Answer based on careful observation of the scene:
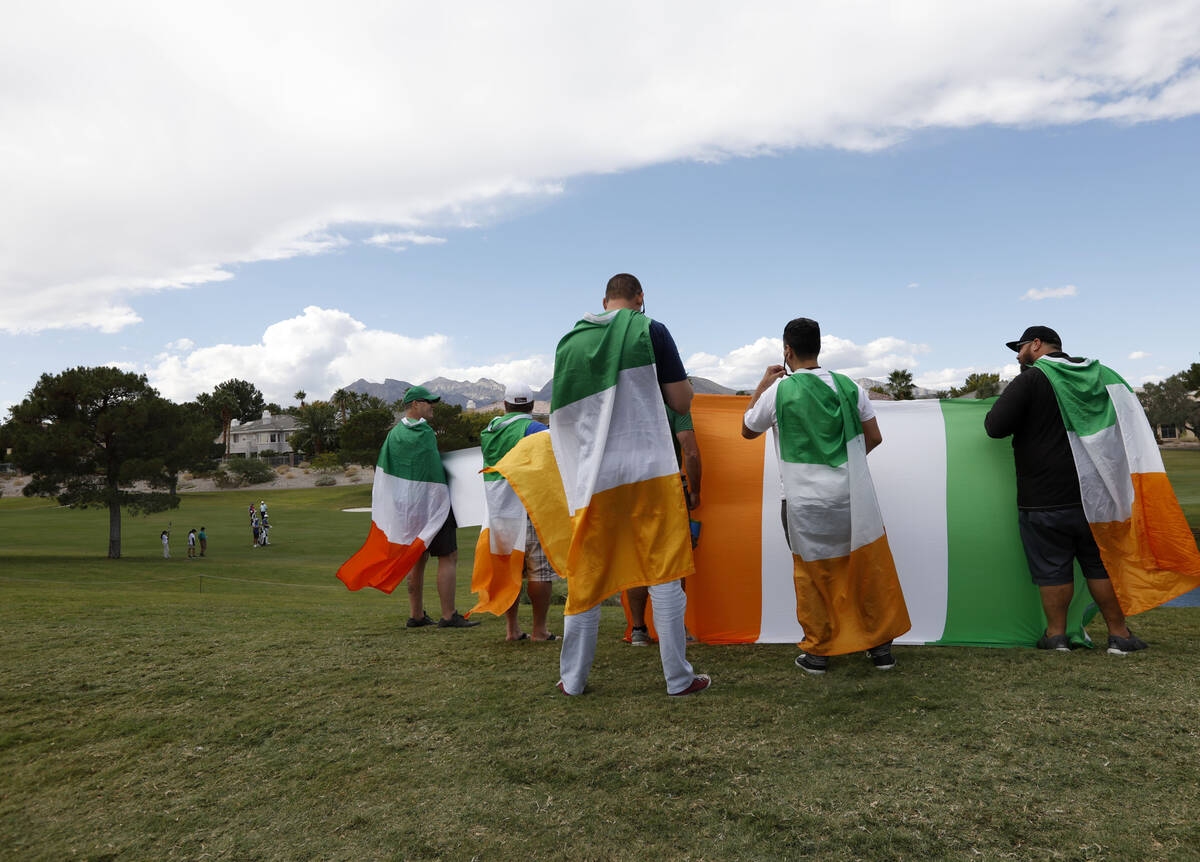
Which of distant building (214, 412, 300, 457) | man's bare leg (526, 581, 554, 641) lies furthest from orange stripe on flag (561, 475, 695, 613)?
distant building (214, 412, 300, 457)

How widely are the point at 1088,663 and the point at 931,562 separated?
101 cm

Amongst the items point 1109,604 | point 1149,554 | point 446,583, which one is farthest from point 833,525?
point 446,583

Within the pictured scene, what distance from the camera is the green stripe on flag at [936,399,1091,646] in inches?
181

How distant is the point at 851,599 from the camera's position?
4145 millimetres

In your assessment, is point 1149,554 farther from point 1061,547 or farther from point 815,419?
point 815,419

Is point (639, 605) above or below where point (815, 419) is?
below

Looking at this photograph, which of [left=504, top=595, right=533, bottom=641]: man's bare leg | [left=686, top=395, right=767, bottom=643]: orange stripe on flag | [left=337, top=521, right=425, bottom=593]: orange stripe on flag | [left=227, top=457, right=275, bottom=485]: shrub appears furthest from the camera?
[left=227, top=457, right=275, bottom=485]: shrub

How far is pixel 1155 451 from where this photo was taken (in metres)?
4.64

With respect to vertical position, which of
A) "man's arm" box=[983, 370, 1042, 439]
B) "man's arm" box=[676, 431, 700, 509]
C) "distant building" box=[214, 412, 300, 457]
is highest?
"distant building" box=[214, 412, 300, 457]

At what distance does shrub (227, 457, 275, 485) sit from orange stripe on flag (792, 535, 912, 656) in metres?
72.4

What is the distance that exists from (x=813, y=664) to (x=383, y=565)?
410cm

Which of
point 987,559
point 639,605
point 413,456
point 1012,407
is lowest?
point 639,605

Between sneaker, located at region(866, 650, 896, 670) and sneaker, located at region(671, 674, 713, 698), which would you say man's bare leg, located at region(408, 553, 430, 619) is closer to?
sneaker, located at region(671, 674, 713, 698)

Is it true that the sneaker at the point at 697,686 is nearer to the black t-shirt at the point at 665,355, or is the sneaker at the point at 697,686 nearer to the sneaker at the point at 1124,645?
the black t-shirt at the point at 665,355
